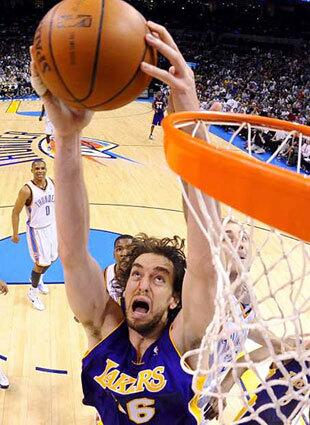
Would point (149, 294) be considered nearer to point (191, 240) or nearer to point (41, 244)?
point (191, 240)

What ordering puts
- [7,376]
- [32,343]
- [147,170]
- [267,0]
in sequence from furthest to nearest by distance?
[267,0] < [147,170] < [32,343] < [7,376]

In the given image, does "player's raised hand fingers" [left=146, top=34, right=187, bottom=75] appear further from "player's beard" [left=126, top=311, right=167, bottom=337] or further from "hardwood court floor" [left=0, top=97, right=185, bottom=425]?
"player's beard" [left=126, top=311, right=167, bottom=337]

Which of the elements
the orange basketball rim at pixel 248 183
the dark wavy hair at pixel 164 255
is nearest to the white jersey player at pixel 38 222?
the dark wavy hair at pixel 164 255

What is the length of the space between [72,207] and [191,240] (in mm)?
391

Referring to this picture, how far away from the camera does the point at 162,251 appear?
182cm

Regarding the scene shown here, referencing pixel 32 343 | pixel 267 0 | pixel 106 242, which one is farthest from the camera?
pixel 267 0

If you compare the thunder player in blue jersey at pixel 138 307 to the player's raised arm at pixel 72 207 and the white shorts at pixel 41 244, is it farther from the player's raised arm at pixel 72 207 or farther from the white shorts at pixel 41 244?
the white shorts at pixel 41 244

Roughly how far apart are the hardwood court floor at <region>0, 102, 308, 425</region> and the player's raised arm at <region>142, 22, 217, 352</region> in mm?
434

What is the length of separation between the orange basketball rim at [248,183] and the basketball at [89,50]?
355 millimetres

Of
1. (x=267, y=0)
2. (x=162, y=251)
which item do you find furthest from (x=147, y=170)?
(x=267, y=0)

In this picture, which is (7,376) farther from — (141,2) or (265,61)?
(141,2)

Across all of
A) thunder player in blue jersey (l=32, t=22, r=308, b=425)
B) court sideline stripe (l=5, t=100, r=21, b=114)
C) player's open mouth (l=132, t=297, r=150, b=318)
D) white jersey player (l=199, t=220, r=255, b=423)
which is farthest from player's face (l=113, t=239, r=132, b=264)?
court sideline stripe (l=5, t=100, r=21, b=114)

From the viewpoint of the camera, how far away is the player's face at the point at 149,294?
1.63 metres

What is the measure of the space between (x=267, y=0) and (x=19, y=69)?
13.3 metres
